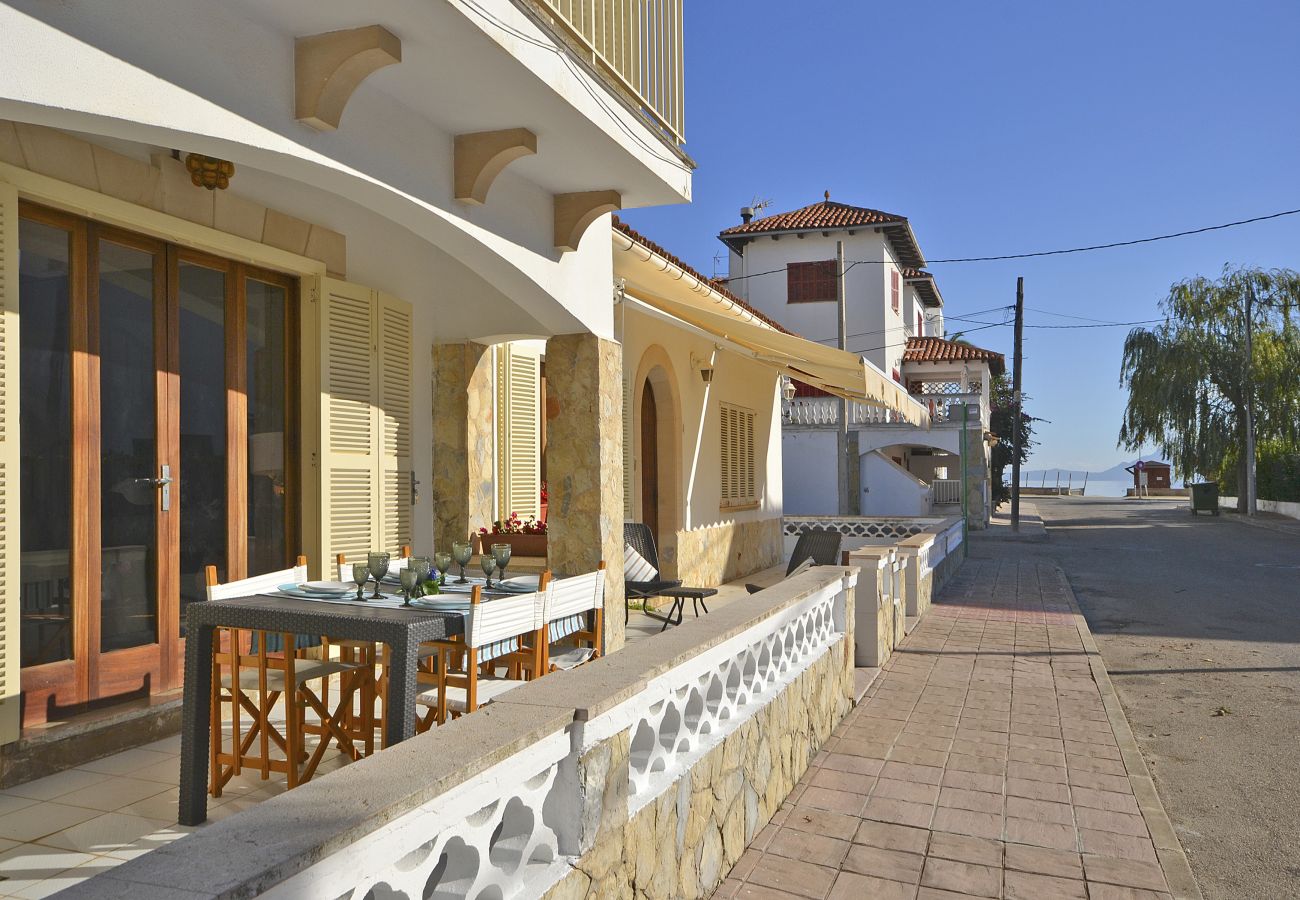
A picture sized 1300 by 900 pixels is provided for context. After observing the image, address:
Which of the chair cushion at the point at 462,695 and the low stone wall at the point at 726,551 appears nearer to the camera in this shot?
the chair cushion at the point at 462,695

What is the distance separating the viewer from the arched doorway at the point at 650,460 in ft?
36.2

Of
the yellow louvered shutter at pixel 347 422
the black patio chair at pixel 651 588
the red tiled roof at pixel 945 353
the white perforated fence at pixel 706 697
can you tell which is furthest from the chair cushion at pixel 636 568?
the red tiled roof at pixel 945 353

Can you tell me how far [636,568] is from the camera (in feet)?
27.5

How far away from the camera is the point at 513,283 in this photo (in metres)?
6.00

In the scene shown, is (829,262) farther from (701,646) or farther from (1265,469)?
(701,646)

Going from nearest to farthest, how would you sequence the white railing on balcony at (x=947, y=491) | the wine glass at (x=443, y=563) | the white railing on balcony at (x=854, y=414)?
the wine glass at (x=443, y=563), the white railing on balcony at (x=854, y=414), the white railing on balcony at (x=947, y=491)

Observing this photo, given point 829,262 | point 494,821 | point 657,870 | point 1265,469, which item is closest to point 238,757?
point 657,870

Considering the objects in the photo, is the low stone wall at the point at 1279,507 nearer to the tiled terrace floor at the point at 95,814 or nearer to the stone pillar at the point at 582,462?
the stone pillar at the point at 582,462

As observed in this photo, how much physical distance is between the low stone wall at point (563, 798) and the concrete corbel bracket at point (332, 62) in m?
2.60

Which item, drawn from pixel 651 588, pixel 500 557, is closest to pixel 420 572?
pixel 500 557

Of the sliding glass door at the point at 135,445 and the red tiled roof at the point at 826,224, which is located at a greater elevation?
the red tiled roof at the point at 826,224

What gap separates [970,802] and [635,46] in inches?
184

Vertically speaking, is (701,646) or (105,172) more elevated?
(105,172)

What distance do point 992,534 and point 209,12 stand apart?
2349 cm
